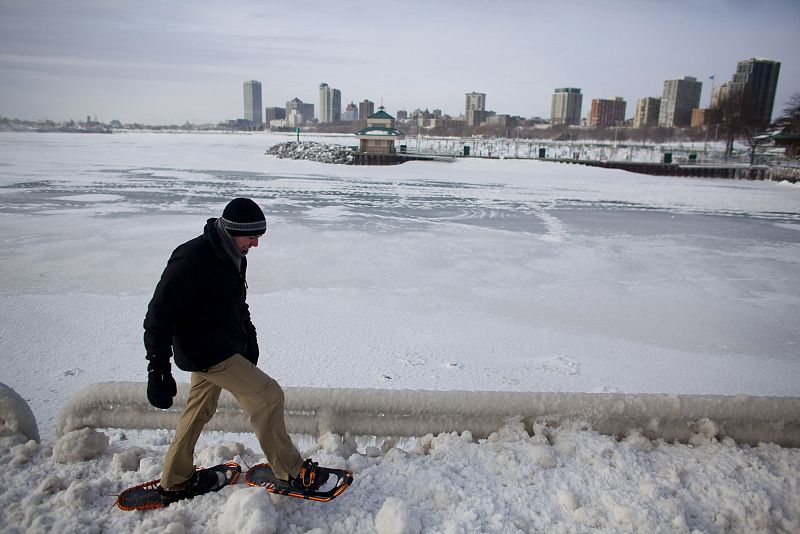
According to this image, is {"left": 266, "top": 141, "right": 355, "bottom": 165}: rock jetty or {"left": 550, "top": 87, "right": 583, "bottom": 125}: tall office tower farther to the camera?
{"left": 550, "top": 87, "right": 583, "bottom": 125}: tall office tower

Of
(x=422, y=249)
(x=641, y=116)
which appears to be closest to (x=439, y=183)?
(x=422, y=249)

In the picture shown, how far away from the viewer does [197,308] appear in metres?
2.73

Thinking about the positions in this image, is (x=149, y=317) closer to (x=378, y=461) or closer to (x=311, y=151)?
(x=378, y=461)

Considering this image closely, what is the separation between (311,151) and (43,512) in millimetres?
44692

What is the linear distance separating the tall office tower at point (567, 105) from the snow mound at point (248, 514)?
191230 mm

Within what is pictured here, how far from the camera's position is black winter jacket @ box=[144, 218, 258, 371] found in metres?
2.64

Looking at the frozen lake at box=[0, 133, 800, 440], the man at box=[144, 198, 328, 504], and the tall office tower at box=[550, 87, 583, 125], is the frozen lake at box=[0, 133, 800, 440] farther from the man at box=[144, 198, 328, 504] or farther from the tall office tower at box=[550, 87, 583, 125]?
the tall office tower at box=[550, 87, 583, 125]

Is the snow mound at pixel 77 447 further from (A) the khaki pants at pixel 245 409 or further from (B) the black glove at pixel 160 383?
(B) the black glove at pixel 160 383

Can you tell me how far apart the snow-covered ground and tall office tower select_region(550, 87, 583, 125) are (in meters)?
178

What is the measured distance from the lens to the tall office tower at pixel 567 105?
591 feet

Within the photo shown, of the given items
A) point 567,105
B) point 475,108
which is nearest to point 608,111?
point 567,105

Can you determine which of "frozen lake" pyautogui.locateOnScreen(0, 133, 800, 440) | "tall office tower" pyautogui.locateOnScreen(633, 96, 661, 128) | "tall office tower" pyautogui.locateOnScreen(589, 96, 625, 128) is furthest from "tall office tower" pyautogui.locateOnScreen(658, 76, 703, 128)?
"frozen lake" pyautogui.locateOnScreen(0, 133, 800, 440)

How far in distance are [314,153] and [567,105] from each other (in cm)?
16025

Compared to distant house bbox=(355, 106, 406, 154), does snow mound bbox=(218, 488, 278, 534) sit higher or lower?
lower
